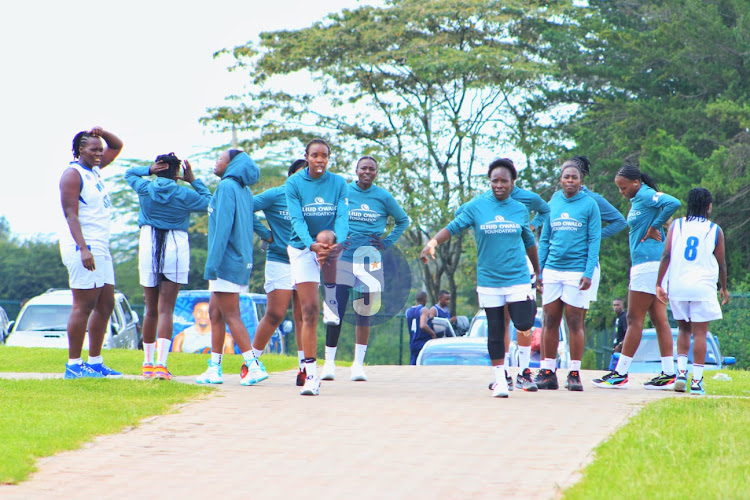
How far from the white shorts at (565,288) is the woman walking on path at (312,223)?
2.15 metres

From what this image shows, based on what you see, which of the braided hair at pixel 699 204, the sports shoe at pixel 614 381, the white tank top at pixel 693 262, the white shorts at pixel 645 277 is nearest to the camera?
the white tank top at pixel 693 262

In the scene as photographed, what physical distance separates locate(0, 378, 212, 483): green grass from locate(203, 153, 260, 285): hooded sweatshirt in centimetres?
111

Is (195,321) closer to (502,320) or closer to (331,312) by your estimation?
(331,312)

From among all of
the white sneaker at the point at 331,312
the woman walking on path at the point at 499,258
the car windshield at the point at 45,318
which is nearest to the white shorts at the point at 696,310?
the woman walking on path at the point at 499,258

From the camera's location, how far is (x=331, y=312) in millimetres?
9570

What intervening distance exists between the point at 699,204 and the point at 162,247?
496cm

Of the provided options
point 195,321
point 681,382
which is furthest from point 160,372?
point 195,321

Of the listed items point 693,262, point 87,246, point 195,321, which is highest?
point 87,246

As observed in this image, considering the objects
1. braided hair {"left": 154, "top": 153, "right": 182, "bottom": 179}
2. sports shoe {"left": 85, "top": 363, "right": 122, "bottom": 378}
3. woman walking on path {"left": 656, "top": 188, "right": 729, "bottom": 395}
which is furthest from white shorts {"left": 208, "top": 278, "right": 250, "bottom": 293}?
woman walking on path {"left": 656, "top": 188, "right": 729, "bottom": 395}

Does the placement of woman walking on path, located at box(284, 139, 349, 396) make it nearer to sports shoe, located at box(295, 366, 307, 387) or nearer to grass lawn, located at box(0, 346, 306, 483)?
sports shoe, located at box(295, 366, 307, 387)

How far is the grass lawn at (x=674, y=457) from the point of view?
15.2 feet

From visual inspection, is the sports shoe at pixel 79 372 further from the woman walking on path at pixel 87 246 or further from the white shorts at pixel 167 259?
the white shorts at pixel 167 259

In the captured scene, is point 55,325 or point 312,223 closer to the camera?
point 312,223

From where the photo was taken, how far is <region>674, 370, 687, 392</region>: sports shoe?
9.46m
